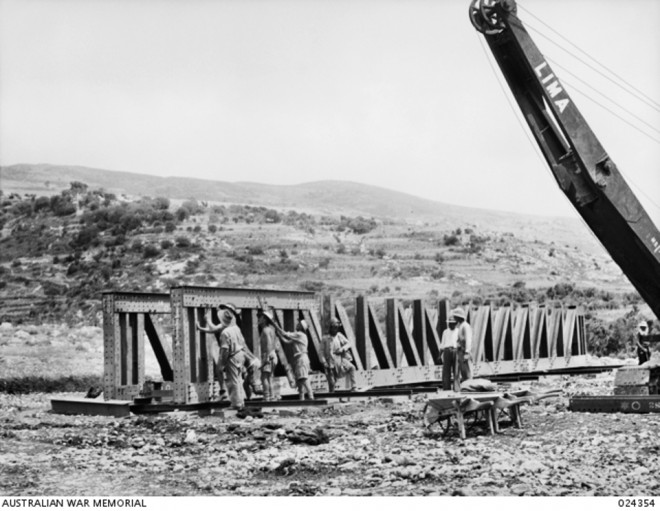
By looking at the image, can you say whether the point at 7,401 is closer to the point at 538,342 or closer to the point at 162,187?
the point at 538,342

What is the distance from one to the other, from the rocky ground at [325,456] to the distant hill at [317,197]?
7505cm

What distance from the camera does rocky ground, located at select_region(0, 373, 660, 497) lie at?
10977 mm

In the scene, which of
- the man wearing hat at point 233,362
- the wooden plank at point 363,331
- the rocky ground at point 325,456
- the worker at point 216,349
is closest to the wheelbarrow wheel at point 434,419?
the rocky ground at point 325,456

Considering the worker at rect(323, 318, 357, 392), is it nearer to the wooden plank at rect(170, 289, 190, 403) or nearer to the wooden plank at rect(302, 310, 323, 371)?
the wooden plank at rect(302, 310, 323, 371)

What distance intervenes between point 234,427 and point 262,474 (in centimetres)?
323

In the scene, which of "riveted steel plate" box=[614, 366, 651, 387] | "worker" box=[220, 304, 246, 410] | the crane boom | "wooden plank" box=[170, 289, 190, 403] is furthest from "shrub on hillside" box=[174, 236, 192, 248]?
the crane boom

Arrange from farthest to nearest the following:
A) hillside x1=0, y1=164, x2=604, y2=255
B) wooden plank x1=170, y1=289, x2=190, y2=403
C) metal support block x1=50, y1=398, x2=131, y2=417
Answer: hillside x1=0, y1=164, x2=604, y2=255 → metal support block x1=50, y1=398, x2=131, y2=417 → wooden plank x1=170, y1=289, x2=190, y2=403

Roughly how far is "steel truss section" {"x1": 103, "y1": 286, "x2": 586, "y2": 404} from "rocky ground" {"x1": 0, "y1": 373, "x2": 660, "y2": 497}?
151cm

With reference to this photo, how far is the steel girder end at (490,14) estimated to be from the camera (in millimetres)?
14367

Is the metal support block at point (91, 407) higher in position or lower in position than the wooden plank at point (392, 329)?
lower

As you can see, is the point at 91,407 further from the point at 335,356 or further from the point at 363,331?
the point at 363,331

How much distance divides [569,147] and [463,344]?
11.7ft

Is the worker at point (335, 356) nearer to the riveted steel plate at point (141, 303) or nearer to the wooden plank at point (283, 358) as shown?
the wooden plank at point (283, 358)

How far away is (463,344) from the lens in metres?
16.1
